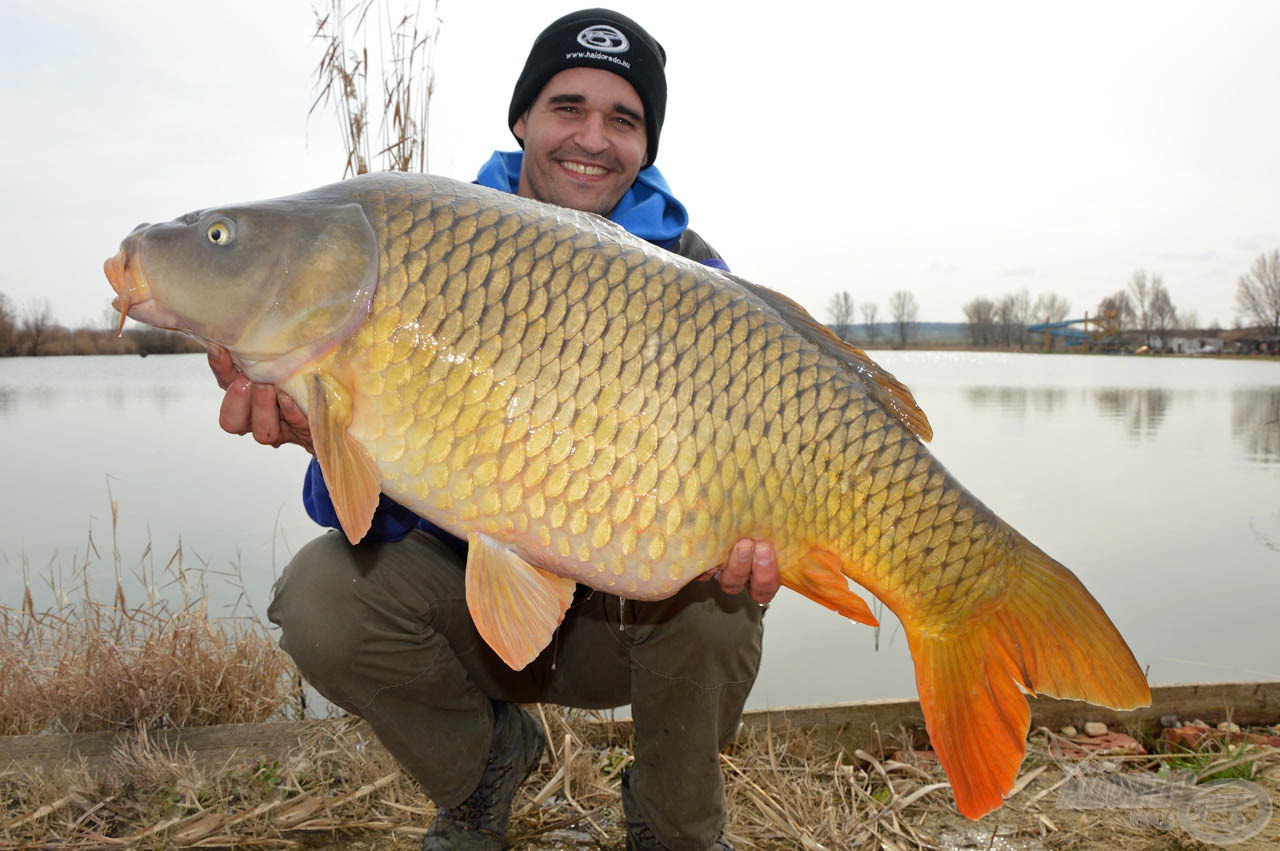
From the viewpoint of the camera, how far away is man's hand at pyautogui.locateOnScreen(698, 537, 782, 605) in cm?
117

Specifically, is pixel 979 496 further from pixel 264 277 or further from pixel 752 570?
pixel 264 277

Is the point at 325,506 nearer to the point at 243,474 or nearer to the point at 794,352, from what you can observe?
the point at 794,352

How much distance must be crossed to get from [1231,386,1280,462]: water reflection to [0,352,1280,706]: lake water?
0.19ft

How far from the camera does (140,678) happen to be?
2010mm

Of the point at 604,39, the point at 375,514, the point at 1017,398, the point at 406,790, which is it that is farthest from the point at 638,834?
the point at 1017,398

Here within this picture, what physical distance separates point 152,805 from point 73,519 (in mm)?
3885

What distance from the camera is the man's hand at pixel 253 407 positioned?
3.86 feet

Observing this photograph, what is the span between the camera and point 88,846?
144cm

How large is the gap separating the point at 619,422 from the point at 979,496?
5563 millimetres

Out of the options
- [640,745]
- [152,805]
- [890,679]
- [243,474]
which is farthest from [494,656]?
[243,474]

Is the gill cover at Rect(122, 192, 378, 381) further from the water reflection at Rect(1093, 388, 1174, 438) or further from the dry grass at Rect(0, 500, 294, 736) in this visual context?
the water reflection at Rect(1093, 388, 1174, 438)

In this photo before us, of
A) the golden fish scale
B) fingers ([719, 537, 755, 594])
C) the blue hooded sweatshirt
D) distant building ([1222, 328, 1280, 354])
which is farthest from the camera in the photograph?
distant building ([1222, 328, 1280, 354])

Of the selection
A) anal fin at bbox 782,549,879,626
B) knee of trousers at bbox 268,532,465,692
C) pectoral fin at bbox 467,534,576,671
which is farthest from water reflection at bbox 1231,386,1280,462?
pectoral fin at bbox 467,534,576,671

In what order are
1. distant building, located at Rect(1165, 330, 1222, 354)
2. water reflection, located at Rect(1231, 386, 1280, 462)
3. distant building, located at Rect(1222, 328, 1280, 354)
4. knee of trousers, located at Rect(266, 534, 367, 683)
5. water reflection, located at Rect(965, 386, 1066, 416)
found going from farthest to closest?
distant building, located at Rect(1165, 330, 1222, 354) → distant building, located at Rect(1222, 328, 1280, 354) → water reflection, located at Rect(965, 386, 1066, 416) → water reflection, located at Rect(1231, 386, 1280, 462) → knee of trousers, located at Rect(266, 534, 367, 683)
